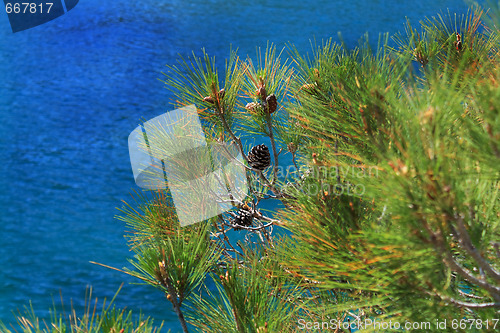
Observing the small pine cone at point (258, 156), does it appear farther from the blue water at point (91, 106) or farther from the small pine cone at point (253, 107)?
the blue water at point (91, 106)

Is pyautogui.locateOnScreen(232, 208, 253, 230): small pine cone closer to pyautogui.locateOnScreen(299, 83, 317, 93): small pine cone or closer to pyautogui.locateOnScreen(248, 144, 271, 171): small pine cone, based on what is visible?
pyautogui.locateOnScreen(248, 144, 271, 171): small pine cone

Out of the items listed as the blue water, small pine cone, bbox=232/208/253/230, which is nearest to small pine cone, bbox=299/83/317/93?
small pine cone, bbox=232/208/253/230

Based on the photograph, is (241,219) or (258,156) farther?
(241,219)

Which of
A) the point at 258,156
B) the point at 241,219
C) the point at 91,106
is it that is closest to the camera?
the point at 258,156

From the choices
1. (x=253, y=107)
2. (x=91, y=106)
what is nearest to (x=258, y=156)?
(x=253, y=107)

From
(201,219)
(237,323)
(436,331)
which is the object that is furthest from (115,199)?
(436,331)

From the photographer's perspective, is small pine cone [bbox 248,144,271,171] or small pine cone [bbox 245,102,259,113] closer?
small pine cone [bbox 245,102,259,113]

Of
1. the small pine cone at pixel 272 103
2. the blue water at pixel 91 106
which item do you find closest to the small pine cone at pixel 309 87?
the small pine cone at pixel 272 103

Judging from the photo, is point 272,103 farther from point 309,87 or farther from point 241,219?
point 241,219

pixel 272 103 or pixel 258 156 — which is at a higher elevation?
pixel 272 103
